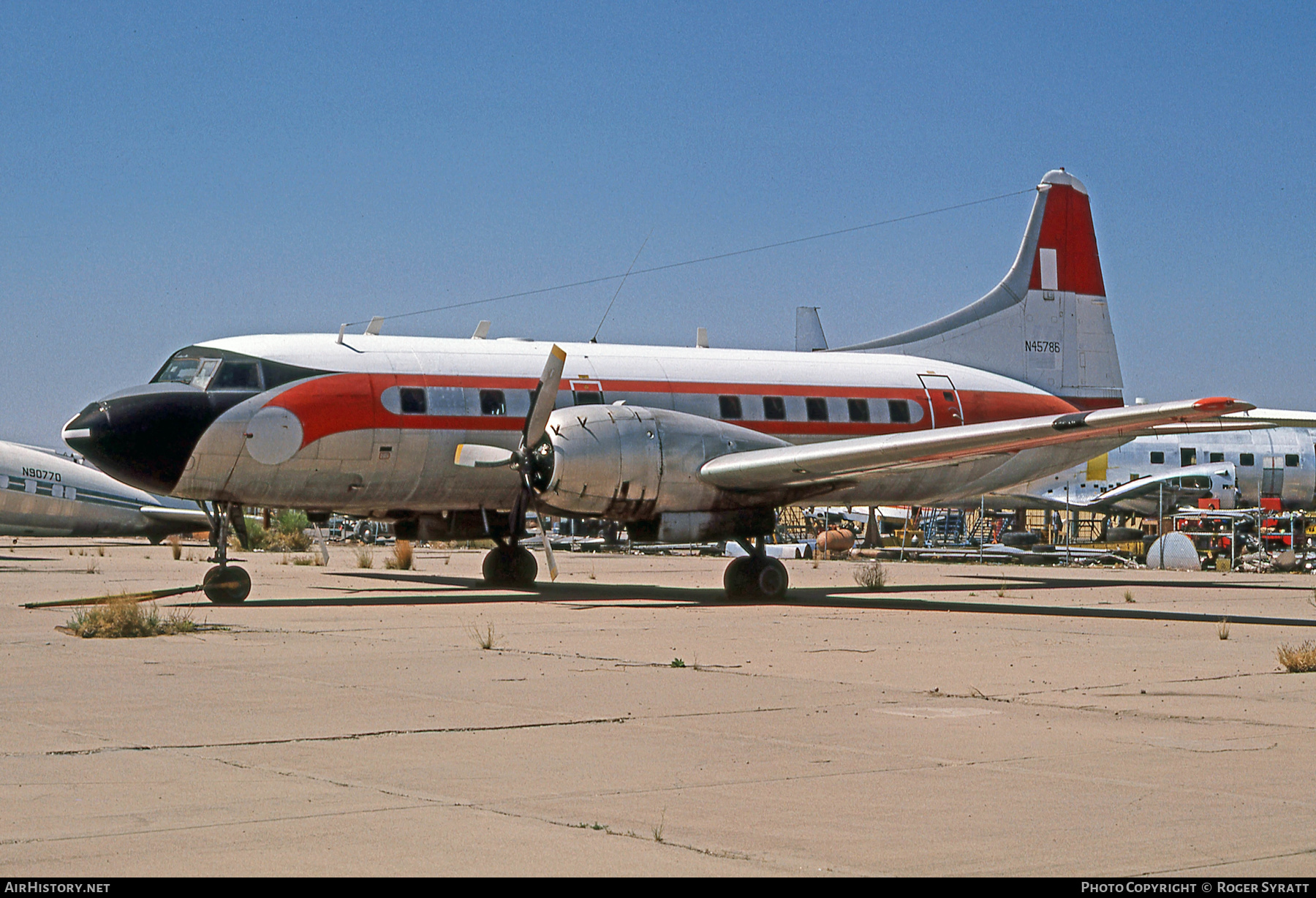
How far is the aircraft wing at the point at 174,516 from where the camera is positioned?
43375 millimetres

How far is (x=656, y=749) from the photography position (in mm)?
7859

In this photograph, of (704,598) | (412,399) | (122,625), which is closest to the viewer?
(122,625)

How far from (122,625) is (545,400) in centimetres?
704

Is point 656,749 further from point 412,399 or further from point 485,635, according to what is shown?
point 412,399

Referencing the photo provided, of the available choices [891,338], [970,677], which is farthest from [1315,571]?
[970,677]

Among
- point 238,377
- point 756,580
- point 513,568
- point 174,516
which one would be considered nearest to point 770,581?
point 756,580

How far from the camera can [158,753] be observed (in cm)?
750

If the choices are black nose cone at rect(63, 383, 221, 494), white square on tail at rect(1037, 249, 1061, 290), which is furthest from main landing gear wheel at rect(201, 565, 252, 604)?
white square on tail at rect(1037, 249, 1061, 290)

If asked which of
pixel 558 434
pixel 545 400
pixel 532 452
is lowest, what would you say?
pixel 532 452

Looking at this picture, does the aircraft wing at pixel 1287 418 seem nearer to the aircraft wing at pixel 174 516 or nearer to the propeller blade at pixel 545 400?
the propeller blade at pixel 545 400

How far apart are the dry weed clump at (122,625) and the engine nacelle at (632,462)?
578 cm

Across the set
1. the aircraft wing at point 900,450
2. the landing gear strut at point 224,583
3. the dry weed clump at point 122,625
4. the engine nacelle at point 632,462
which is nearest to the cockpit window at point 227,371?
the landing gear strut at point 224,583

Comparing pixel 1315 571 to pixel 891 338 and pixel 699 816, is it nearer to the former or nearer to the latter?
pixel 891 338

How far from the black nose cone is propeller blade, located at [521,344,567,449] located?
4.27 m
